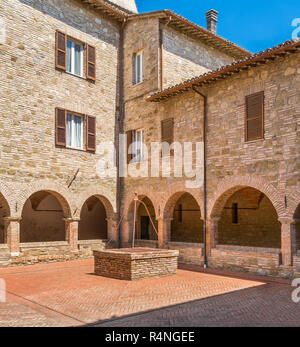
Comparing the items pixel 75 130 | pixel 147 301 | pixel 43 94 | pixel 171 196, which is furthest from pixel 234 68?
pixel 147 301

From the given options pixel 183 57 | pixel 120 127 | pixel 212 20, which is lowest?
pixel 120 127

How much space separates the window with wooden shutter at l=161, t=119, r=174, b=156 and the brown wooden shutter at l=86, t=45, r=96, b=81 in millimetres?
3525

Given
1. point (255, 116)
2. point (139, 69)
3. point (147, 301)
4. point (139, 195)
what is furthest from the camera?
point (139, 69)

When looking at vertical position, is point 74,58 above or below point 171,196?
above

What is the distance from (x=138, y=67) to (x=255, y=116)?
22.4 ft

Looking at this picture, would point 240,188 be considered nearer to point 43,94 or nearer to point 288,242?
point 288,242

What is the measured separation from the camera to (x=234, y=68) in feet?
38.2

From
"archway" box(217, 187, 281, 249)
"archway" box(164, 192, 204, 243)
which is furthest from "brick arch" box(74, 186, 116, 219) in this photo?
"archway" box(217, 187, 281, 249)

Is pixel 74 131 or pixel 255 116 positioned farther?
pixel 74 131

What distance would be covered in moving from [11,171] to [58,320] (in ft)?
24.4

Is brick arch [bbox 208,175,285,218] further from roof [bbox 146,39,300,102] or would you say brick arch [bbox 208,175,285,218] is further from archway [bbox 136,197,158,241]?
archway [bbox 136,197,158,241]

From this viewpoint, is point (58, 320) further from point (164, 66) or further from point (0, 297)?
point (164, 66)

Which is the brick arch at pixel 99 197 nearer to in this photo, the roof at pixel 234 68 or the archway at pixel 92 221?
the archway at pixel 92 221
